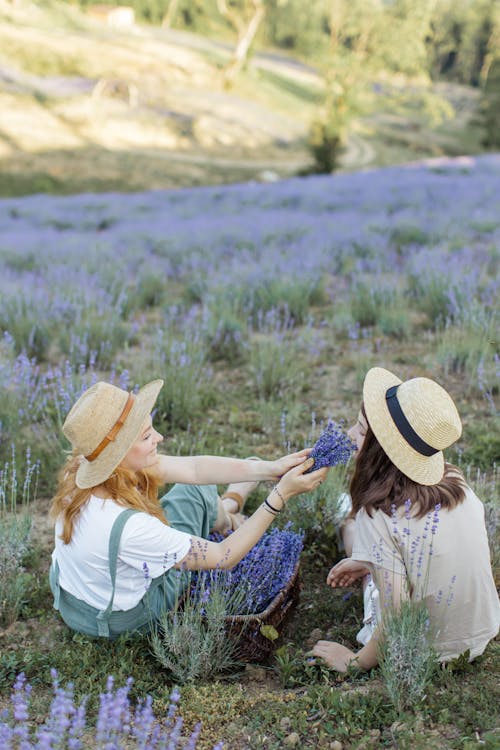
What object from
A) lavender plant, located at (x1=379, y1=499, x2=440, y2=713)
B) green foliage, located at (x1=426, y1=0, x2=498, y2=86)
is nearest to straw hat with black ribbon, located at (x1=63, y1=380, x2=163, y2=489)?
lavender plant, located at (x1=379, y1=499, x2=440, y2=713)

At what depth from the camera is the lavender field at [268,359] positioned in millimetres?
2375

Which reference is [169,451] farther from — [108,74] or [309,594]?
[108,74]

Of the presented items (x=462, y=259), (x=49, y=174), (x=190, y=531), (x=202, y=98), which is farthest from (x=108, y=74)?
(x=190, y=531)

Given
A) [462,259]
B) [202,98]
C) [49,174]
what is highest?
[202,98]

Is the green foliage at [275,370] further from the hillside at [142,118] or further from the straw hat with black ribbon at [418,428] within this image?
the hillside at [142,118]

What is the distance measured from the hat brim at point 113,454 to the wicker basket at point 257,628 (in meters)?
0.72

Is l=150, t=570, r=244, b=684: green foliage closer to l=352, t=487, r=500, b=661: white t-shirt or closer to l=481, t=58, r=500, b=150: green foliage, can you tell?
l=352, t=487, r=500, b=661: white t-shirt

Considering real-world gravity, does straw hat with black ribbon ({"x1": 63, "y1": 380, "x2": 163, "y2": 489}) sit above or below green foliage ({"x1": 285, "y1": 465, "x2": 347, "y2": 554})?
above

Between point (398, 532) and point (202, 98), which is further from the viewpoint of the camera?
point (202, 98)

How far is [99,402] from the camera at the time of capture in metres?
2.43

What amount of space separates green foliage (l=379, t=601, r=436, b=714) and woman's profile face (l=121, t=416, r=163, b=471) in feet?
3.30

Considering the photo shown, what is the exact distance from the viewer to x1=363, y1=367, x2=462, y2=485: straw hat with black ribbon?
229cm

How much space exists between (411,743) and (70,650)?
4.36ft

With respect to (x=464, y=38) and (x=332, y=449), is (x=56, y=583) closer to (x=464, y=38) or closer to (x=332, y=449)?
(x=332, y=449)
